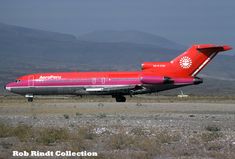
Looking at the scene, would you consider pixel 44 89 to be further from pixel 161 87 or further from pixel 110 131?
pixel 110 131

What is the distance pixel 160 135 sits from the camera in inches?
816

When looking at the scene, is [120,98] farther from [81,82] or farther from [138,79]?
[81,82]

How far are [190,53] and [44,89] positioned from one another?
52.8ft

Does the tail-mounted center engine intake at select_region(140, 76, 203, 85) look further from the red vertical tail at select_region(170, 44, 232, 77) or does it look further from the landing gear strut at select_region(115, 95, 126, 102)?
the landing gear strut at select_region(115, 95, 126, 102)

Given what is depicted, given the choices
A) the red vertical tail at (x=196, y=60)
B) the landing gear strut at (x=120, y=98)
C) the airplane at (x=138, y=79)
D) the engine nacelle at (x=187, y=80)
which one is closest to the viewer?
the engine nacelle at (x=187, y=80)

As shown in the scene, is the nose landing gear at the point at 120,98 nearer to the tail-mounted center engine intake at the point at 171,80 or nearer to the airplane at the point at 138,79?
the airplane at the point at 138,79

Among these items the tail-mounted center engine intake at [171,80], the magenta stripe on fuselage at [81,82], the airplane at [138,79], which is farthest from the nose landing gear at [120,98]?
the tail-mounted center engine intake at [171,80]

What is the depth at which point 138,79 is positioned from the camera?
58.7 metres

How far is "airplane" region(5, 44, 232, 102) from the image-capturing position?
58000mm

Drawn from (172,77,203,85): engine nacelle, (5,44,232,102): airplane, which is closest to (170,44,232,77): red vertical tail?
(5,44,232,102): airplane

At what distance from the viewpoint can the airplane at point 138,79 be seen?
58.0 meters

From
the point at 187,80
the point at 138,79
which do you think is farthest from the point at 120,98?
the point at 187,80

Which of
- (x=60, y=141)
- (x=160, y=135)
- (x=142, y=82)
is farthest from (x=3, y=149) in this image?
(x=142, y=82)

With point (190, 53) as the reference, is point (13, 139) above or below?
below
